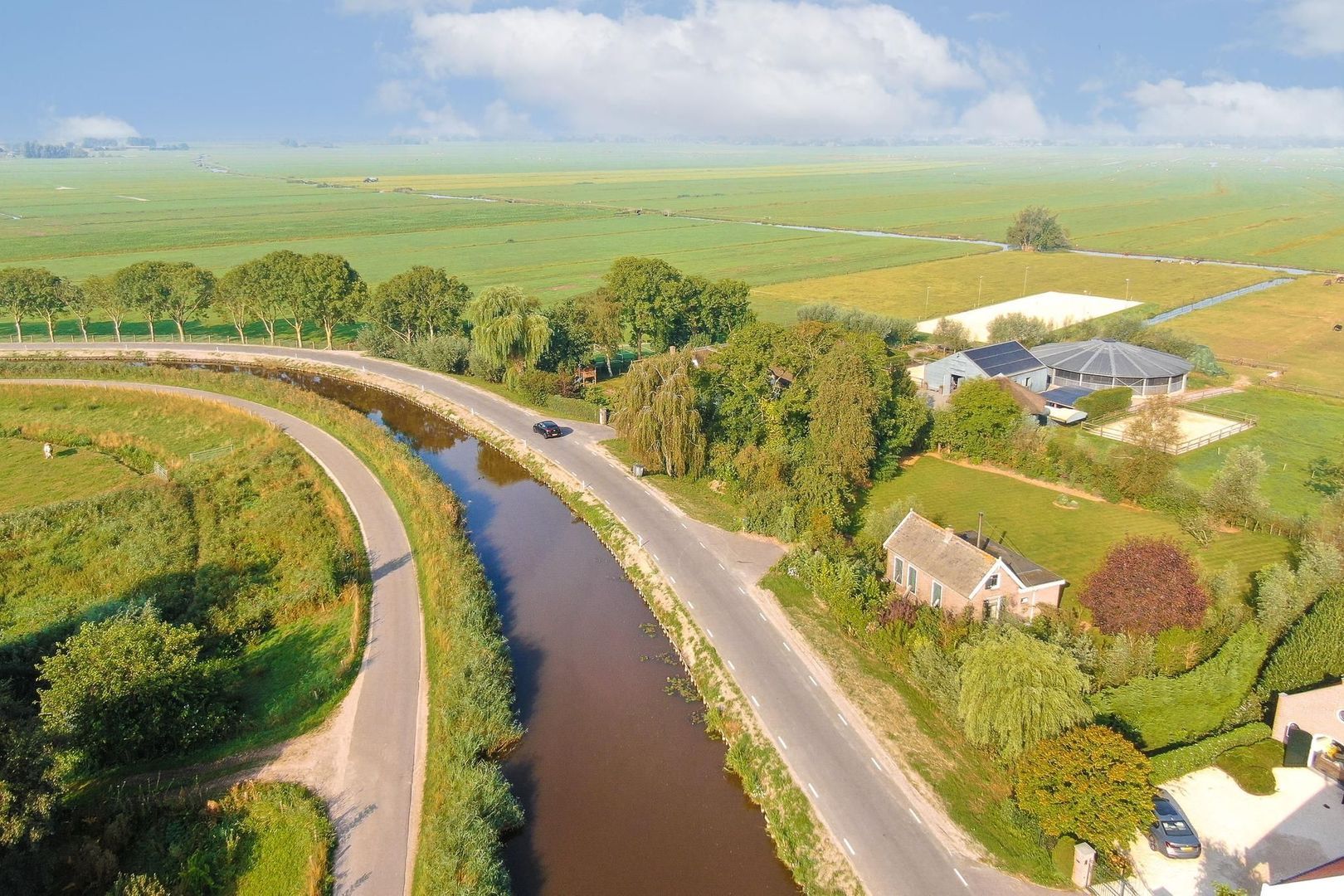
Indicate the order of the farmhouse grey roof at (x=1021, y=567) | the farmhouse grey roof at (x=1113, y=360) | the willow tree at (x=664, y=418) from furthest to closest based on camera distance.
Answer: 1. the farmhouse grey roof at (x=1113, y=360)
2. the willow tree at (x=664, y=418)
3. the farmhouse grey roof at (x=1021, y=567)

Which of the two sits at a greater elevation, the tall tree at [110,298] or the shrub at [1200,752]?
the tall tree at [110,298]

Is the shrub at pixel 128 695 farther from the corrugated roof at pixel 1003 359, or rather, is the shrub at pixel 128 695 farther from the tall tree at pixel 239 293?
the tall tree at pixel 239 293

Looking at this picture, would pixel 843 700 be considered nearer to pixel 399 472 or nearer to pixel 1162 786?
pixel 1162 786

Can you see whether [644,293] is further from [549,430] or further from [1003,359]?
[1003,359]

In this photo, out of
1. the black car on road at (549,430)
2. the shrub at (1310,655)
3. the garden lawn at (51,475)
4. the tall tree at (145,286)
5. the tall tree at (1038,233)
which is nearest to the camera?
the shrub at (1310,655)

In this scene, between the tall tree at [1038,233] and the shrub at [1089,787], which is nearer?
the shrub at [1089,787]

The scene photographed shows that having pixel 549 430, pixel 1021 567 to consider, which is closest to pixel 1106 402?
pixel 1021 567

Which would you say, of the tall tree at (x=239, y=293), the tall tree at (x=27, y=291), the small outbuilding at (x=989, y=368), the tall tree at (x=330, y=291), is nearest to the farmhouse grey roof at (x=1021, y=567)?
the small outbuilding at (x=989, y=368)

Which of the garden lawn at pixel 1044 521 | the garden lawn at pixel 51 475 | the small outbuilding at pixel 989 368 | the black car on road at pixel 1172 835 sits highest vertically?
the small outbuilding at pixel 989 368
